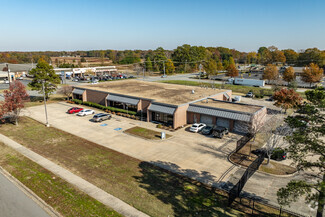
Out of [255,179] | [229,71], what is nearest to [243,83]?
[229,71]

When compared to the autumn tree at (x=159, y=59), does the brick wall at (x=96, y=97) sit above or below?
below

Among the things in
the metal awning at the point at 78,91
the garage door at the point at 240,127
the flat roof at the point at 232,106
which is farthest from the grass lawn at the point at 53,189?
the metal awning at the point at 78,91

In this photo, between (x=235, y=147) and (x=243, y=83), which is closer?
(x=235, y=147)

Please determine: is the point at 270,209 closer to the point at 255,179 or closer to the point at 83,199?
the point at 255,179

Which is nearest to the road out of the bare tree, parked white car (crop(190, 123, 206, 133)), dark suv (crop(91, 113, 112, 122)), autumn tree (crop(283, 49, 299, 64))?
dark suv (crop(91, 113, 112, 122))

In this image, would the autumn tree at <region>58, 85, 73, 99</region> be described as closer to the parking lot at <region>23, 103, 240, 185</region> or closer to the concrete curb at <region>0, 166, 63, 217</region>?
the parking lot at <region>23, 103, 240, 185</region>

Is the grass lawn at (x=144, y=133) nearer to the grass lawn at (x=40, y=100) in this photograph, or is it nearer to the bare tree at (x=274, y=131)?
the bare tree at (x=274, y=131)
